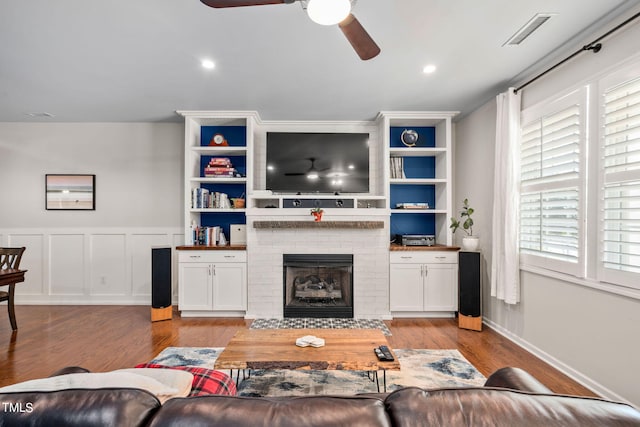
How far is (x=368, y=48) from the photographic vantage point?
1.79 meters

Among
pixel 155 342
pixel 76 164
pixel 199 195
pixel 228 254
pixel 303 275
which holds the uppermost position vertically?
pixel 76 164

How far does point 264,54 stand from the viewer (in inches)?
101

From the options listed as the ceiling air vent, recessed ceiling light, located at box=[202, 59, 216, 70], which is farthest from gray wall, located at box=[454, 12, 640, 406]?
recessed ceiling light, located at box=[202, 59, 216, 70]

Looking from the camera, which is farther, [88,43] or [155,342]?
[155,342]

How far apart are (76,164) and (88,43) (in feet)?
9.34

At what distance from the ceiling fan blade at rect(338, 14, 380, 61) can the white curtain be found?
2.00 m

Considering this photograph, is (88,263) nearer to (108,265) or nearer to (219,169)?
(108,265)

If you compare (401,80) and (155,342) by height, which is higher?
(401,80)

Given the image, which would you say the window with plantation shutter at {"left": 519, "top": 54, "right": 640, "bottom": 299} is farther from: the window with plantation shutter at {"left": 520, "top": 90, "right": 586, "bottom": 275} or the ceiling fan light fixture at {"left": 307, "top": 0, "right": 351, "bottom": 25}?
the ceiling fan light fixture at {"left": 307, "top": 0, "right": 351, "bottom": 25}

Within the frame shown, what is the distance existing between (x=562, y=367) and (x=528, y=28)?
264cm

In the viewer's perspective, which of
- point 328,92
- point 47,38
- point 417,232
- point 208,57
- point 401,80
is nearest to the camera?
point 47,38

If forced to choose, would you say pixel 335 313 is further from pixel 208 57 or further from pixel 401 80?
pixel 208 57

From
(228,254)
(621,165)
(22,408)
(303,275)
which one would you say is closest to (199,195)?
(228,254)

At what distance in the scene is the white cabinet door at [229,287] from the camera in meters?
3.89
